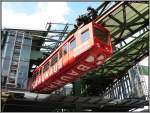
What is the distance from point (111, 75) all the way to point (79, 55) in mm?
13614

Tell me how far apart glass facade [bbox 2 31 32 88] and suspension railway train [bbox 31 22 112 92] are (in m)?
3.69

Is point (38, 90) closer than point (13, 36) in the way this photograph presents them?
Yes

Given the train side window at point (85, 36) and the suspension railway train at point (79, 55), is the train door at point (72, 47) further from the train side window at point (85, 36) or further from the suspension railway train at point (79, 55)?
the train side window at point (85, 36)

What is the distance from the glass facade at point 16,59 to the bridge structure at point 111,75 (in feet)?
2.97

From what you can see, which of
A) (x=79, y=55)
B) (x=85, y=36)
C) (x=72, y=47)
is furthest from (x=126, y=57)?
(x=79, y=55)

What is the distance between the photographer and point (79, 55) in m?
15.3

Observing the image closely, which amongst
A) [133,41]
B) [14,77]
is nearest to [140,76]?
[133,41]

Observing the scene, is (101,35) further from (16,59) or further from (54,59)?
(16,59)

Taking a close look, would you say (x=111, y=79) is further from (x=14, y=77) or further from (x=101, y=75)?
(x=14, y=77)

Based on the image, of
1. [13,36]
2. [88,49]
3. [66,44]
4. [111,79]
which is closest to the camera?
[88,49]

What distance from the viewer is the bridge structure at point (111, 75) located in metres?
17.7

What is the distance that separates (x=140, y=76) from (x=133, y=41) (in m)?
6.98

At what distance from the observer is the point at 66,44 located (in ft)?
57.3

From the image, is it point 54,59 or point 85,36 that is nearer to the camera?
point 85,36
